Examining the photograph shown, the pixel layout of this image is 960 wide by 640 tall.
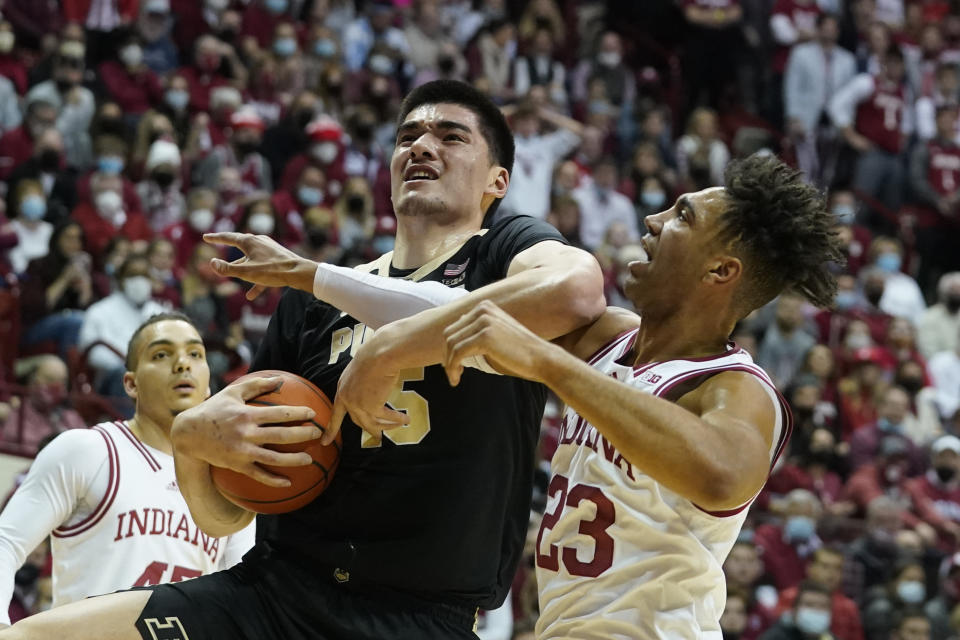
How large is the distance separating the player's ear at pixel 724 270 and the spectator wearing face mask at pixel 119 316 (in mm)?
6440

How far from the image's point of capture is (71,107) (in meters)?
12.6

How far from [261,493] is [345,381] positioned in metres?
0.46

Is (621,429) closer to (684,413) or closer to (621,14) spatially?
(684,413)

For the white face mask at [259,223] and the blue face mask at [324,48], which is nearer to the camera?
the white face mask at [259,223]

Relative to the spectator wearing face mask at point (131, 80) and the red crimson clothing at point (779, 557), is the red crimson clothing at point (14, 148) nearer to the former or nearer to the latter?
the spectator wearing face mask at point (131, 80)

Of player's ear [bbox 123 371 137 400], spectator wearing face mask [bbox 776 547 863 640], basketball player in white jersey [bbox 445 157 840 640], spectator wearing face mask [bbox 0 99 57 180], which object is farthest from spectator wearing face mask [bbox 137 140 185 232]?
basketball player in white jersey [bbox 445 157 840 640]

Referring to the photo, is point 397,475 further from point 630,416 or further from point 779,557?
point 779,557

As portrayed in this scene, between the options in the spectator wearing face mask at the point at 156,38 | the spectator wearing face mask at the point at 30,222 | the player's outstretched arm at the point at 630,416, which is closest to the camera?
the player's outstretched arm at the point at 630,416

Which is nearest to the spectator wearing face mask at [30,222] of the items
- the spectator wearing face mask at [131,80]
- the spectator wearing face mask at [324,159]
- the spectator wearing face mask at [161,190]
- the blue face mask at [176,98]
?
the spectator wearing face mask at [161,190]

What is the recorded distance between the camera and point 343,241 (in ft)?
41.1

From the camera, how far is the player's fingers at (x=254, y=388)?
4.04 m

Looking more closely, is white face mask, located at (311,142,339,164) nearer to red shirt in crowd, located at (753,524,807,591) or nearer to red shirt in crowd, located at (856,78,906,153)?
red shirt in crowd, located at (753,524,807,591)

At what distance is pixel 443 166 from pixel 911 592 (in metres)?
7.27

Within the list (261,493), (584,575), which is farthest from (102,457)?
(584,575)
